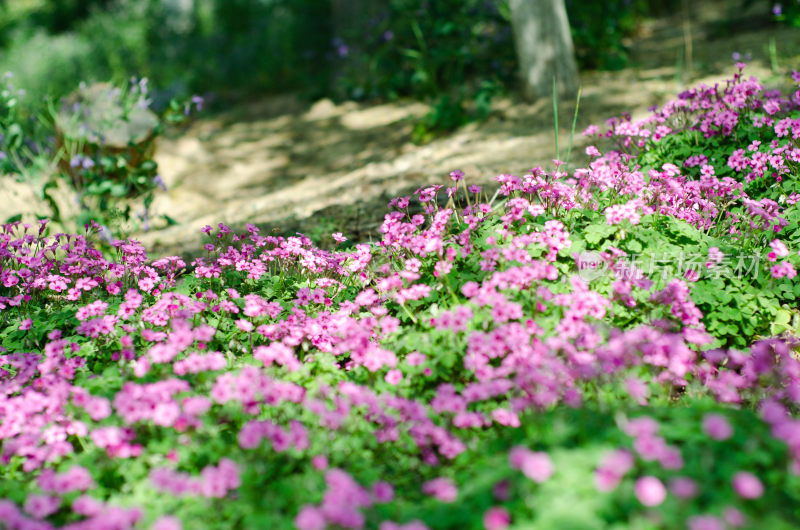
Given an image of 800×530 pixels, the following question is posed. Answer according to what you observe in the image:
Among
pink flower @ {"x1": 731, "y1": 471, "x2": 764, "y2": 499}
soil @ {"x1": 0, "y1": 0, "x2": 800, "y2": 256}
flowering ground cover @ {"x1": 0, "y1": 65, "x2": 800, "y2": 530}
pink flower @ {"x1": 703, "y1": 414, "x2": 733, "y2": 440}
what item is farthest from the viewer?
soil @ {"x1": 0, "y1": 0, "x2": 800, "y2": 256}

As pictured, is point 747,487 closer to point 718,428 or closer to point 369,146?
point 718,428

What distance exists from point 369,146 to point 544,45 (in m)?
2.29

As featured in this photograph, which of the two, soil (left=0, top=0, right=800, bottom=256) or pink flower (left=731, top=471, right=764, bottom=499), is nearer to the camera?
pink flower (left=731, top=471, right=764, bottom=499)

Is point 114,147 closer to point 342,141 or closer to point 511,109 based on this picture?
point 342,141

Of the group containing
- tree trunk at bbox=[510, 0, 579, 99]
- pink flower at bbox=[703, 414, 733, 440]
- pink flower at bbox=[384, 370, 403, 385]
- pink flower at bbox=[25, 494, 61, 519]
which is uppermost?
tree trunk at bbox=[510, 0, 579, 99]

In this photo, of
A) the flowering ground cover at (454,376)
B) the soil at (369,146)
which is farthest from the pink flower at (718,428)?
the soil at (369,146)

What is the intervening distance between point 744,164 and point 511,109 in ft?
11.2

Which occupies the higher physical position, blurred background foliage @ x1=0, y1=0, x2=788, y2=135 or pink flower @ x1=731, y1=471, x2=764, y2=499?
blurred background foliage @ x1=0, y1=0, x2=788, y2=135

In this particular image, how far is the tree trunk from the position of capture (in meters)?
6.34

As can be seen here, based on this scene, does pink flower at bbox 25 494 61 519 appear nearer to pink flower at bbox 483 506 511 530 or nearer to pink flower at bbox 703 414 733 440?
pink flower at bbox 483 506 511 530

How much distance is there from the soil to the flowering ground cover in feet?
4.78

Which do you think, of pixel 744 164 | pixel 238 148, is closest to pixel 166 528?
pixel 744 164

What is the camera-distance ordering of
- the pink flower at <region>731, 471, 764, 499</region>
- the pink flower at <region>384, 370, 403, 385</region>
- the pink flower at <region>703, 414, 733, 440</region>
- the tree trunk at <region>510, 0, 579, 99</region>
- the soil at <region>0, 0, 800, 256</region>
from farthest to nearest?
1. the tree trunk at <region>510, 0, 579, 99</region>
2. the soil at <region>0, 0, 800, 256</region>
3. the pink flower at <region>384, 370, 403, 385</region>
4. the pink flower at <region>703, 414, 733, 440</region>
5. the pink flower at <region>731, 471, 764, 499</region>

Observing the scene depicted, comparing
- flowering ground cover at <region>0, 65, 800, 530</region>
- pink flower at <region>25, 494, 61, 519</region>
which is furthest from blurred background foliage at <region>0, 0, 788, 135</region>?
pink flower at <region>25, 494, 61, 519</region>
